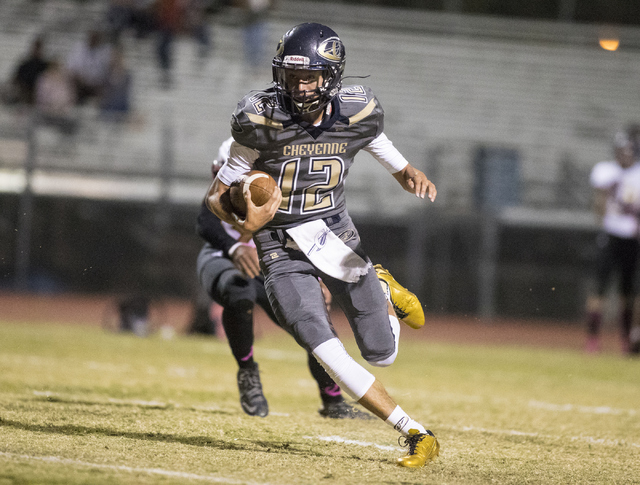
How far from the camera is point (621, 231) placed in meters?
9.47

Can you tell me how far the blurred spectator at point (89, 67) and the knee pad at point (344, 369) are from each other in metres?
10.2

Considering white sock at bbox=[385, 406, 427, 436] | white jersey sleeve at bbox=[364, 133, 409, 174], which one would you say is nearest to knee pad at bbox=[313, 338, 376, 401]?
white sock at bbox=[385, 406, 427, 436]

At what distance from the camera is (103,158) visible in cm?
1147

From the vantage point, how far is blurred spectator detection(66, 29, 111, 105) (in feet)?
42.7

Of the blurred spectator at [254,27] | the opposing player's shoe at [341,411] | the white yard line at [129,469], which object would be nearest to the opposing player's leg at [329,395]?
the opposing player's shoe at [341,411]

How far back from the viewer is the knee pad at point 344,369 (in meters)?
3.70

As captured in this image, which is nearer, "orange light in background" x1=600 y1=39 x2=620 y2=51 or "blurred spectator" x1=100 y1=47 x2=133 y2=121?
"orange light in background" x1=600 y1=39 x2=620 y2=51

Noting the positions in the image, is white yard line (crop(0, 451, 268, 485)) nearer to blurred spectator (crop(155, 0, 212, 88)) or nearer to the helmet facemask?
the helmet facemask

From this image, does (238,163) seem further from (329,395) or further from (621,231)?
(621,231)

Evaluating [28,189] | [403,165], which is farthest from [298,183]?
[28,189]

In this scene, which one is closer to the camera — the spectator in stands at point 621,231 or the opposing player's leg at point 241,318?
the opposing player's leg at point 241,318

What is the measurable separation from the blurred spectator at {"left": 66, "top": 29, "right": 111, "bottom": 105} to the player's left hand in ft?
31.5

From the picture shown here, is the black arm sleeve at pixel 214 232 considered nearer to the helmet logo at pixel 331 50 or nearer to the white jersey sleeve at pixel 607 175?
the helmet logo at pixel 331 50

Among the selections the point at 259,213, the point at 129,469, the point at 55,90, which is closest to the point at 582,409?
the point at 259,213
